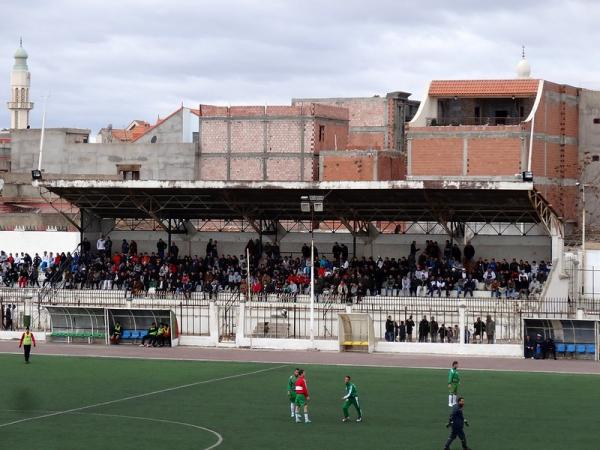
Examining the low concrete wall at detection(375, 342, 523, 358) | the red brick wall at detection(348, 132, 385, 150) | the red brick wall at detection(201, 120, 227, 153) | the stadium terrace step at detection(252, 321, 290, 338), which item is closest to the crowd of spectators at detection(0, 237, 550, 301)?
→ the stadium terrace step at detection(252, 321, 290, 338)

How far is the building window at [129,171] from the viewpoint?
10106 centimetres

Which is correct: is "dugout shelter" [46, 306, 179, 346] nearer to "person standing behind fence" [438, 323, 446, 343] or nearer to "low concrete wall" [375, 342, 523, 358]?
"low concrete wall" [375, 342, 523, 358]

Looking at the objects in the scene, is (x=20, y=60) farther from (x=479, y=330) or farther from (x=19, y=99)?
(x=479, y=330)

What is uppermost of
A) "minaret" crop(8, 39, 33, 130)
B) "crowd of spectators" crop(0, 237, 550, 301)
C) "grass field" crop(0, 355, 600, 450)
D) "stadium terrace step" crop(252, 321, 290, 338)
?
"minaret" crop(8, 39, 33, 130)

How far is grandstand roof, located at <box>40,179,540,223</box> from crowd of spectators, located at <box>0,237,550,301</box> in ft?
5.87

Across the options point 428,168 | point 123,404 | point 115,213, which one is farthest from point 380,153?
point 123,404

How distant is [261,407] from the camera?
3750 centimetres

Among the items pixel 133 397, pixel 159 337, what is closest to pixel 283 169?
pixel 159 337

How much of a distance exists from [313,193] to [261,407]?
2678cm

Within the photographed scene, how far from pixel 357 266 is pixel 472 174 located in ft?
72.4

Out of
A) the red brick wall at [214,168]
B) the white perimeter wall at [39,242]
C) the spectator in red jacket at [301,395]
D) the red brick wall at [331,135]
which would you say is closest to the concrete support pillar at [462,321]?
the spectator in red jacket at [301,395]

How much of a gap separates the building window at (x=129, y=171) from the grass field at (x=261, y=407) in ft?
169

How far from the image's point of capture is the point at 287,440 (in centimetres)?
3184

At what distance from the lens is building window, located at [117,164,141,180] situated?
10106 cm
